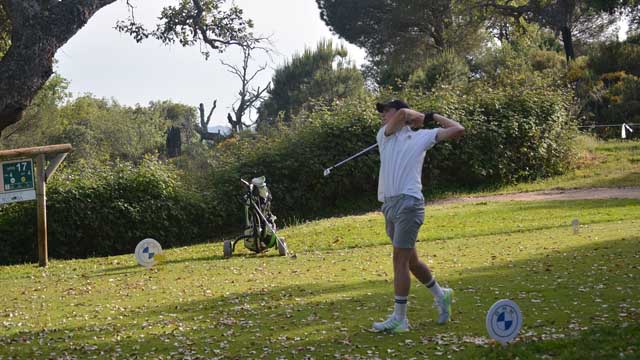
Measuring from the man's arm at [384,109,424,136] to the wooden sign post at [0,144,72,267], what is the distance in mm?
9940

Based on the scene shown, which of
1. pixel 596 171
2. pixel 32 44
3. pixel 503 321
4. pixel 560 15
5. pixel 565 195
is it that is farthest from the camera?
pixel 560 15

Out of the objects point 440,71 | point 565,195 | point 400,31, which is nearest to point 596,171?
point 565,195

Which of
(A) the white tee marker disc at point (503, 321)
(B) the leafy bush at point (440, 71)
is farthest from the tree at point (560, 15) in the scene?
(A) the white tee marker disc at point (503, 321)

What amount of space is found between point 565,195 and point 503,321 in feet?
59.1

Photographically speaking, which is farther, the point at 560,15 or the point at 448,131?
the point at 560,15

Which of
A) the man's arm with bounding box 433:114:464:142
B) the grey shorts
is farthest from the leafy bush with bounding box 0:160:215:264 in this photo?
the man's arm with bounding box 433:114:464:142

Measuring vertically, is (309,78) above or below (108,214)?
above

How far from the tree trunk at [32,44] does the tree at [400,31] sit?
37.6m

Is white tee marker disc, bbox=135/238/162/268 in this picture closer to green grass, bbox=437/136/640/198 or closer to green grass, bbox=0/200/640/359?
green grass, bbox=0/200/640/359

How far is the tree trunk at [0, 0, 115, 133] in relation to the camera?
33.8 ft

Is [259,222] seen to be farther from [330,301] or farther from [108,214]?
[108,214]

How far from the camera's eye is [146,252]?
14.2 metres

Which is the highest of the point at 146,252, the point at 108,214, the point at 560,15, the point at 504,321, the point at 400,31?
the point at 400,31

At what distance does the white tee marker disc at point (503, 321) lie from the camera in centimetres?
659
